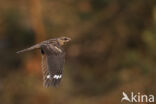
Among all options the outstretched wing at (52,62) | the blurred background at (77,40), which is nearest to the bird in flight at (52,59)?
the outstretched wing at (52,62)

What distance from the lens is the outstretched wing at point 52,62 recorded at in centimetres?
774

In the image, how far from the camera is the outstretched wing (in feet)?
Answer: 25.4

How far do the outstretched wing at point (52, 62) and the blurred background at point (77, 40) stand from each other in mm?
8141

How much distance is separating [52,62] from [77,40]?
973cm

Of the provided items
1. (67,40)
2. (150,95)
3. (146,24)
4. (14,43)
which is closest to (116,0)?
(146,24)

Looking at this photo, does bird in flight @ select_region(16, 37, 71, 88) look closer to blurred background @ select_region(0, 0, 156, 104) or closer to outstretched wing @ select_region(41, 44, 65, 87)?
outstretched wing @ select_region(41, 44, 65, 87)

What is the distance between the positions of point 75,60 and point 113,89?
2.92m

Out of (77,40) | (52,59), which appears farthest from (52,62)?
(77,40)

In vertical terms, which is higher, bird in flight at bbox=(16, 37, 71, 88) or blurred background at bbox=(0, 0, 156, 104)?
blurred background at bbox=(0, 0, 156, 104)

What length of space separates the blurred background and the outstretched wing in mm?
8141

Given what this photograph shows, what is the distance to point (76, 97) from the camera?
1611cm

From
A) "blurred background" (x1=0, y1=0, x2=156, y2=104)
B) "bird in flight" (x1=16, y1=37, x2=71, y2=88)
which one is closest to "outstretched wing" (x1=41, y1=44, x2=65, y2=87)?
"bird in flight" (x1=16, y1=37, x2=71, y2=88)

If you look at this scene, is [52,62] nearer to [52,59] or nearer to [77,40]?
[52,59]

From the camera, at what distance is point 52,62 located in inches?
312
